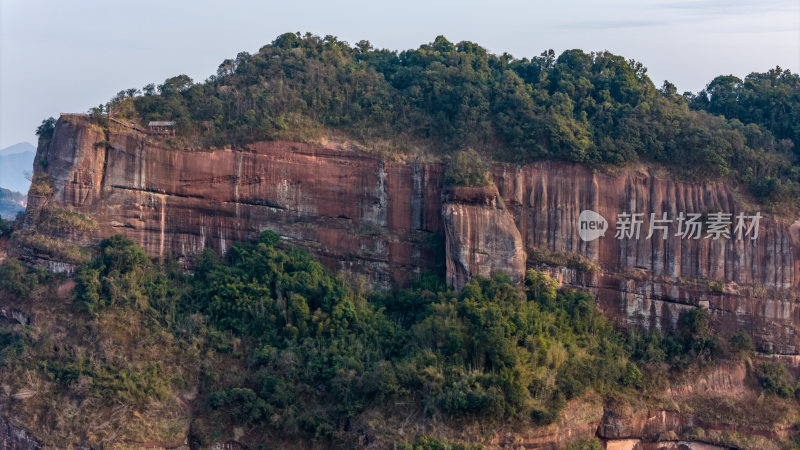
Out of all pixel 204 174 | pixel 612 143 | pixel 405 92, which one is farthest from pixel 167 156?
pixel 612 143

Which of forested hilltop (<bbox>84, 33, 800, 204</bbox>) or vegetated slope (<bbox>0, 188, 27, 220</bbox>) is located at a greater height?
forested hilltop (<bbox>84, 33, 800, 204</bbox>)

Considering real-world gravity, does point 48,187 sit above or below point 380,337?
above

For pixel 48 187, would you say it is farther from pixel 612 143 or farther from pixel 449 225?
pixel 612 143

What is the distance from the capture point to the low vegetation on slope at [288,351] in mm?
23078

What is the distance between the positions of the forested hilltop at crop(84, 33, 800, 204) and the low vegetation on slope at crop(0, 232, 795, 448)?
15.8 ft

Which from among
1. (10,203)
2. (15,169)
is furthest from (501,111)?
(15,169)

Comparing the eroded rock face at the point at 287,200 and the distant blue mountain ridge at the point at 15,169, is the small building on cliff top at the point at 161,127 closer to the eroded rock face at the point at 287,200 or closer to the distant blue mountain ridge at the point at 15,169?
the eroded rock face at the point at 287,200

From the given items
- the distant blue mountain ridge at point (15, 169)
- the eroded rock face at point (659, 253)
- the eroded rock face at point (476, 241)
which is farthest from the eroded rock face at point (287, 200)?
the distant blue mountain ridge at point (15, 169)

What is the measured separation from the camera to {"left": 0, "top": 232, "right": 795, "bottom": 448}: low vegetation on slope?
75.7 ft

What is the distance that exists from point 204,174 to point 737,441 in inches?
791

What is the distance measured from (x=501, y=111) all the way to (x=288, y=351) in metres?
12.0

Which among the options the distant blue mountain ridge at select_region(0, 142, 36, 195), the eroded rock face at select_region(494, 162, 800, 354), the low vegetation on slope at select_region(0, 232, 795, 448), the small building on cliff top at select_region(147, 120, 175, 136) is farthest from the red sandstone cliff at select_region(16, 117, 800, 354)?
the distant blue mountain ridge at select_region(0, 142, 36, 195)

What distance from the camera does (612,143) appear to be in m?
27.7

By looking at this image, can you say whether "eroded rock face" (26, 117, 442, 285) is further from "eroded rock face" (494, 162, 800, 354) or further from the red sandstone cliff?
"eroded rock face" (494, 162, 800, 354)
